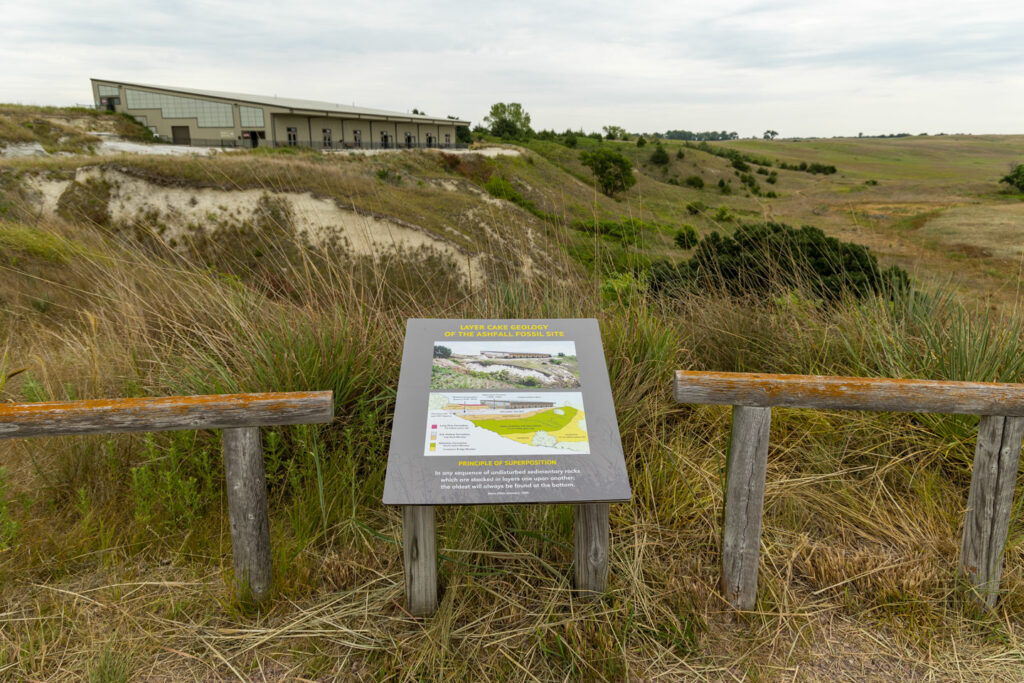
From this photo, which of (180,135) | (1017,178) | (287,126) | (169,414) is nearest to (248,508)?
(169,414)

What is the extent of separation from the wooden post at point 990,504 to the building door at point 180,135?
163 ft

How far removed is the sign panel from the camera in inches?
Result: 83.4

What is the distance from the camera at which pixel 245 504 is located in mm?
2365

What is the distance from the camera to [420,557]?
2.35 metres

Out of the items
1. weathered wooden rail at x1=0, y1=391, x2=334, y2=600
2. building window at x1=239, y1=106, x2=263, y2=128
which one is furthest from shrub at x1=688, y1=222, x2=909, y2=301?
building window at x1=239, y1=106, x2=263, y2=128

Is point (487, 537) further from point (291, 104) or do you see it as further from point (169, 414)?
point (291, 104)

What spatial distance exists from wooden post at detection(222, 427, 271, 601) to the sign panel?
579 millimetres

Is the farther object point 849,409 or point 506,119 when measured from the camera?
point 506,119

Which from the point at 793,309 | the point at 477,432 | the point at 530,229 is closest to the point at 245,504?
the point at 477,432

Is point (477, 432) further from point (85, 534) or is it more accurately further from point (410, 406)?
point (85, 534)

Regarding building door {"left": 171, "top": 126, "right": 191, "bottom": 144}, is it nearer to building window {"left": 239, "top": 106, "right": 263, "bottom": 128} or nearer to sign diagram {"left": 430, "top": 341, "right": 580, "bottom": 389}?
building window {"left": 239, "top": 106, "right": 263, "bottom": 128}

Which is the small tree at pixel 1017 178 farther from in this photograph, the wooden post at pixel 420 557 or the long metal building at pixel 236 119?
the wooden post at pixel 420 557

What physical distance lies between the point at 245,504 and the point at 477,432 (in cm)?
96

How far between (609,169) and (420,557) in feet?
146
